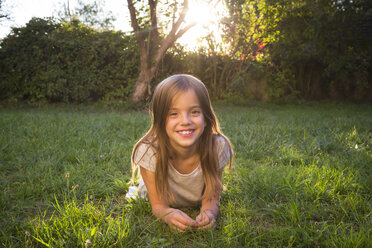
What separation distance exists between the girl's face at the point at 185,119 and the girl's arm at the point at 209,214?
44 centimetres

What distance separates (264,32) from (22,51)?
7.24 metres

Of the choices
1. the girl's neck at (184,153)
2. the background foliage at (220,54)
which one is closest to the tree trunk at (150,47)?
the background foliage at (220,54)

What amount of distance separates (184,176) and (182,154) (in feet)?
0.51

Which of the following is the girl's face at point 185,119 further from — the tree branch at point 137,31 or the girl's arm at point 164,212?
the tree branch at point 137,31

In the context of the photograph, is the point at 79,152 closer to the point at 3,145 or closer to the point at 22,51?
the point at 3,145

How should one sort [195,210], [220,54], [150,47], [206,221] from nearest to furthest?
[206,221] → [195,210] → [150,47] → [220,54]

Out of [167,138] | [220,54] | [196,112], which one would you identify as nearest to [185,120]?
[196,112]

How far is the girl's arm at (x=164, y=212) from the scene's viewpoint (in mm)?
1647

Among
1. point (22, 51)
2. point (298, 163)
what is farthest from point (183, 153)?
point (22, 51)

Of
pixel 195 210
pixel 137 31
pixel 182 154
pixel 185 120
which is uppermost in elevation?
pixel 137 31

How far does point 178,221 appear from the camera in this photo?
5.45 feet

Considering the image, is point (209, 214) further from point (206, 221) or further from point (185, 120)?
point (185, 120)

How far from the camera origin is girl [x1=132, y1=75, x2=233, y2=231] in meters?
1.70

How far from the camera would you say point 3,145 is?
344 centimetres
